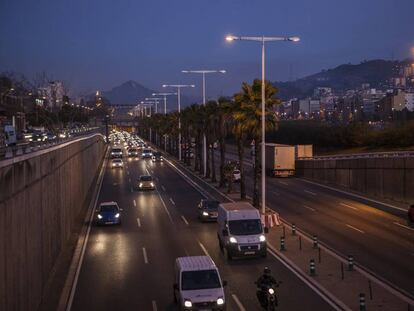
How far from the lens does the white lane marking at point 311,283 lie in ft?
63.8

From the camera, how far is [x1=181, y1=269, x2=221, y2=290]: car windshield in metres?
18.1

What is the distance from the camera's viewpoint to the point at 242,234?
2669cm

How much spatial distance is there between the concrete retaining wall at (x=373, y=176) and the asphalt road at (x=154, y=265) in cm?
1420

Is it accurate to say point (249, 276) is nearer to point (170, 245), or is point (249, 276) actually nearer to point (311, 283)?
point (311, 283)

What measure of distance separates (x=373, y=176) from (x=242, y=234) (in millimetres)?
27171

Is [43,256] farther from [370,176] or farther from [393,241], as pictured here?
[370,176]

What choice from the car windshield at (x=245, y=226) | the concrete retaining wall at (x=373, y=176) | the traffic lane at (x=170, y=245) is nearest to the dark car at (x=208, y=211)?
the traffic lane at (x=170, y=245)

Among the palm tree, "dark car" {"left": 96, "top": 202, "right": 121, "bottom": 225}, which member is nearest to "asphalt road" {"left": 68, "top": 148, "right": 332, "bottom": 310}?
"dark car" {"left": 96, "top": 202, "right": 121, "bottom": 225}

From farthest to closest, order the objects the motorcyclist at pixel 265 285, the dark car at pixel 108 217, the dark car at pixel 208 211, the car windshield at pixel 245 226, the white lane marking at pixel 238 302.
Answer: the dark car at pixel 208 211 → the dark car at pixel 108 217 → the car windshield at pixel 245 226 → the white lane marking at pixel 238 302 → the motorcyclist at pixel 265 285

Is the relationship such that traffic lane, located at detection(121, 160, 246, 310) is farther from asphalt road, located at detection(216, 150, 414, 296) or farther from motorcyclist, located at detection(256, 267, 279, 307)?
asphalt road, located at detection(216, 150, 414, 296)

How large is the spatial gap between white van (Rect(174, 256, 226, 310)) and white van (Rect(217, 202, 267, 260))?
713 cm

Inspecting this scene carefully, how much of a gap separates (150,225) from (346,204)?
15.8 meters

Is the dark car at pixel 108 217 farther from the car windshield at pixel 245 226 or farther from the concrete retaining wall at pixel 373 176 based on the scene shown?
the concrete retaining wall at pixel 373 176

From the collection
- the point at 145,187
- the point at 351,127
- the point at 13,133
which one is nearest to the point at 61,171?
the point at 13,133
